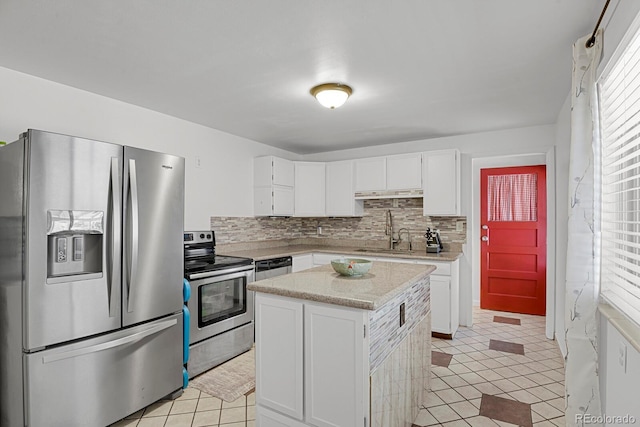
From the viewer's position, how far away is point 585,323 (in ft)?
5.69

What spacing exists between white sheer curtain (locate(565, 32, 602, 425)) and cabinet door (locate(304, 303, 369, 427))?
1.15m

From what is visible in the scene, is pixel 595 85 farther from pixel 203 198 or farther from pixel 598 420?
pixel 203 198

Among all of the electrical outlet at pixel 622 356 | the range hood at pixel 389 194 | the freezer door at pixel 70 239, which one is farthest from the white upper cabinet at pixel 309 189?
the electrical outlet at pixel 622 356

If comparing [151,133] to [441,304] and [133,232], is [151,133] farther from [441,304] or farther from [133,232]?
[441,304]

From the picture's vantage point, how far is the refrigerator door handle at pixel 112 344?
1884mm

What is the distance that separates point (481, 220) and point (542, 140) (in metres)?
1.47

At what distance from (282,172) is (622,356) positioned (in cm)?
380

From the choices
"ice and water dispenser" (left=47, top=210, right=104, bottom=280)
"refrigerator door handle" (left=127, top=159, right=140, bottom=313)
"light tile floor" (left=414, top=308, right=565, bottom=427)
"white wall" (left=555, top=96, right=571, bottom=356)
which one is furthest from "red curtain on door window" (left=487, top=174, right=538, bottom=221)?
"ice and water dispenser" (left=47, top=210, right=104, bottom=280)

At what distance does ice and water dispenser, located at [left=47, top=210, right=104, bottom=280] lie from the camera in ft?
6.21

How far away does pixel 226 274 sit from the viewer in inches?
125

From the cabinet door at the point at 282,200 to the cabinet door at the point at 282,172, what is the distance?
3.2 inches

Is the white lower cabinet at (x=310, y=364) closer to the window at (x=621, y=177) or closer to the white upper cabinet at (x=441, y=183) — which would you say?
the window at (x=621, y=177)

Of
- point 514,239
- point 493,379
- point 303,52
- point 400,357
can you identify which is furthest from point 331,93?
point 514,239

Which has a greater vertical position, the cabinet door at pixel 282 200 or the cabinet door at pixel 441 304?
the cabinet door at pixel 282 200
